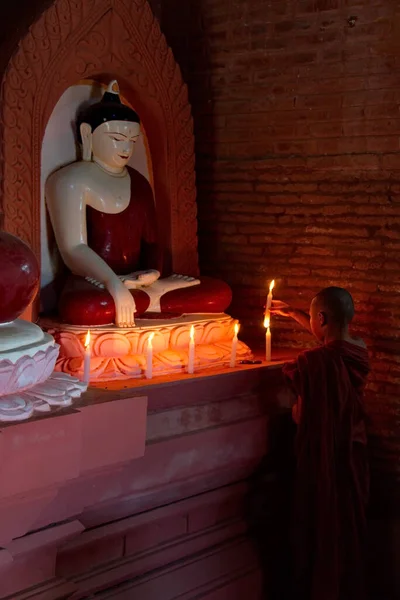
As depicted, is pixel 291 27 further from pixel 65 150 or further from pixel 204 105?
pixel 65 150

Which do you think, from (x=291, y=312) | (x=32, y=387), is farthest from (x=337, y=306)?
(x=32, y=387)

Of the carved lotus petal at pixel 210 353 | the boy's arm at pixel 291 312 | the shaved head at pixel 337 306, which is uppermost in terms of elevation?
the shaved head at pixel 337 306

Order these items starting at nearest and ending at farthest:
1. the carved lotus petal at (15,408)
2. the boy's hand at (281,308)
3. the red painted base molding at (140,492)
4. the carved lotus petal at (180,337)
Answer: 1. the carved lotus petal at (15,408)
2. the red painted base molding at (140,492)
3. the carved lotus petal at (180,337)
4. the boy's hand at (281,308)

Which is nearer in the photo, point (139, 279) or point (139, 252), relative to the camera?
point (139, 279)

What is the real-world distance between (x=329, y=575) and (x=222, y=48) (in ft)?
9.17

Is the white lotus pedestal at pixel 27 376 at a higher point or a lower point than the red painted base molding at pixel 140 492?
higher

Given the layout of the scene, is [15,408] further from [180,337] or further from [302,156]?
[302,156]

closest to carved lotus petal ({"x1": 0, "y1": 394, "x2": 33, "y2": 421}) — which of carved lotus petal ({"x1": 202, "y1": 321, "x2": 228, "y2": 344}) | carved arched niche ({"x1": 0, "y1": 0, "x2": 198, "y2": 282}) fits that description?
carved arched niche ({"x1": 0, "y1": 0, "x2": 198, "y2": 282})

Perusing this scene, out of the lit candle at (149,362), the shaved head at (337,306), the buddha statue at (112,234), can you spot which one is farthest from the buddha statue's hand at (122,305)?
the shaved head at (337,306)

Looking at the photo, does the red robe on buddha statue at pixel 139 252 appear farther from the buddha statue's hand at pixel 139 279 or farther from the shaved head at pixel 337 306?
the shaved head at pixel 337 306

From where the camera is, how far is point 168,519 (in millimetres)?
3590

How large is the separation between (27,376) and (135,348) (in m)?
1.18

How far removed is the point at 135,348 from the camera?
3.71 m

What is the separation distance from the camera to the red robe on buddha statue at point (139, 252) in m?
4.04
